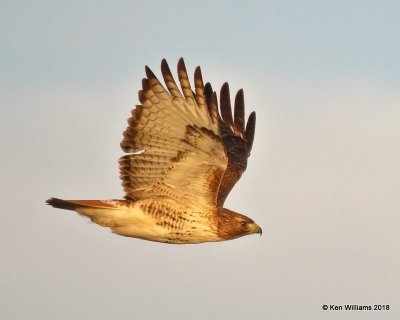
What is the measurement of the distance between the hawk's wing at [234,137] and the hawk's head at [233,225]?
291 millimetres

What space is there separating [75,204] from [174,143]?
1.56 meters

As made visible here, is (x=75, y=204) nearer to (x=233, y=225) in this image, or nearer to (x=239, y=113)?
(x=233, y=225)

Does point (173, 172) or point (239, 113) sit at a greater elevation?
point (239, 113)

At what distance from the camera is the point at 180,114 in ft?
37.9

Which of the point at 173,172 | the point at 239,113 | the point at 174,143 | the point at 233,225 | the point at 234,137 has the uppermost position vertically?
the point at 239,113

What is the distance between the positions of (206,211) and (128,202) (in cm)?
107

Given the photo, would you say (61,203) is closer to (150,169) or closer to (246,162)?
(150,169)

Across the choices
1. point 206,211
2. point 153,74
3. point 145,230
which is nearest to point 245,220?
point 206,211

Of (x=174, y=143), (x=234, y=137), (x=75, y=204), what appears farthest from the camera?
(x=234, y=137)

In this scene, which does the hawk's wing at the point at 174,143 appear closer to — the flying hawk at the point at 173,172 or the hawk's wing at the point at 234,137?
the flying hawk at the point at 173,172

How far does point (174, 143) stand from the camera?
11.6m

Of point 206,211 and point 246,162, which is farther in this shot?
point 246,162

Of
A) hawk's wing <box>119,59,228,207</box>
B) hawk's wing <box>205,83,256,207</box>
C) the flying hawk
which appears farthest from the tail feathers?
hawk's wing <box>205,83,256,207</box>

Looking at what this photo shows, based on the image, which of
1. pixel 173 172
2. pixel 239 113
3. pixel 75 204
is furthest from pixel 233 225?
pixel 75 204
